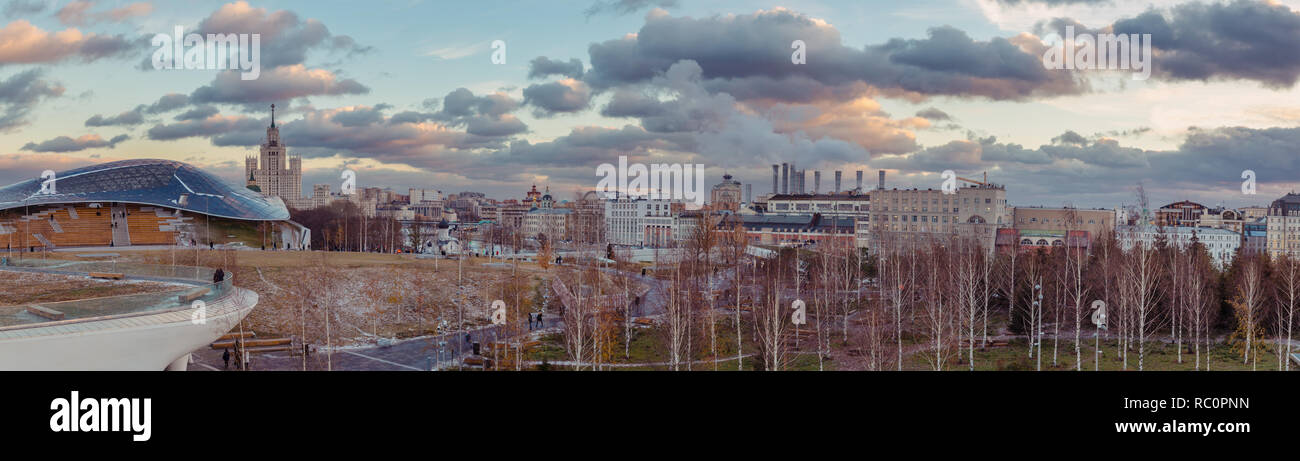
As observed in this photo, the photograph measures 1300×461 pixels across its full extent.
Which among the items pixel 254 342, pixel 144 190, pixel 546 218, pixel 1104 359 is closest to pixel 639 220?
pixel 546 218

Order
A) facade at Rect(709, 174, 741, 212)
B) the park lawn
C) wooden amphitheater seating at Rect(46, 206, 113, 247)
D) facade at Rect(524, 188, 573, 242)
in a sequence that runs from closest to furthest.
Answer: the park lawn < wooden amphitheater seating at Rect(46, 206, 113, 247) < facade at Rect(524, 188, 573, 242) < facade at Rect(709, 174, 741, 212)

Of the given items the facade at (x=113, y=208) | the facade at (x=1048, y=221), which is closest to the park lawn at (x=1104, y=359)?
the facade at (x=1048, y=221)

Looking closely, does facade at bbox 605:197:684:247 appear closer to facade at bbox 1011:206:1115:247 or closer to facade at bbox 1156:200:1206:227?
facade at bbox 1011:206:1115:247

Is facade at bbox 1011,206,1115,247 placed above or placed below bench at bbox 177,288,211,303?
above

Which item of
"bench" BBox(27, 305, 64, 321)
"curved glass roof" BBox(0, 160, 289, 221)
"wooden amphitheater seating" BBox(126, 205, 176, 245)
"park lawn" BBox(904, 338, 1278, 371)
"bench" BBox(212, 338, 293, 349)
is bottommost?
"park lawn" BBox(904, 338, 1278, 371)

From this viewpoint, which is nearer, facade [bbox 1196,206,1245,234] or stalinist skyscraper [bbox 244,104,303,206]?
facade [bbox 1196,206,1245,234]

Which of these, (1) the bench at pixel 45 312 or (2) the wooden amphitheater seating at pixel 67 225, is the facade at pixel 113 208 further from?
(1) the bench at pixel 45 312

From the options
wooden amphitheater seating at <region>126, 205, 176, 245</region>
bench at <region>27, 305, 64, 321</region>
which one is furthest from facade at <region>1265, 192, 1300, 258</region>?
wooden amphitheater seating at <region>126, 205, 176, 245</region>
